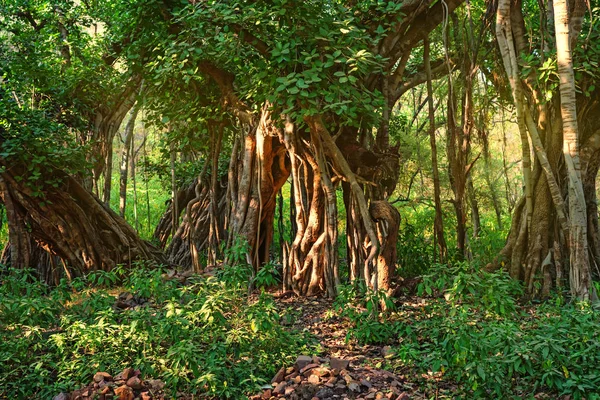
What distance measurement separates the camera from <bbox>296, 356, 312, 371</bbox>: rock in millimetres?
4215

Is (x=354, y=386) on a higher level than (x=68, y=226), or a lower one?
lower

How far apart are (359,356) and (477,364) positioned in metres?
1.21

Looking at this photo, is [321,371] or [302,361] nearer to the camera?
[321,371]

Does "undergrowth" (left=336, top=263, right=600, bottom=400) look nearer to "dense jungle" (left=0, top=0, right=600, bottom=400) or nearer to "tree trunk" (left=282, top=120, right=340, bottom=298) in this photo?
"dense jungle" (left=0, top=0, right=600, bottom=400)

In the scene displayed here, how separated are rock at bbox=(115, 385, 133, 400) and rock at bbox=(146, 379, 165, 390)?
168 mm

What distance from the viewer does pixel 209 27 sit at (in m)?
5.70

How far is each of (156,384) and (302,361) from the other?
37.0 inches

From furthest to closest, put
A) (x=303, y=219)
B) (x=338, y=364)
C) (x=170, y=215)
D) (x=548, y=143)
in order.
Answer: (x=170, y=215), (x=303, y=219), (x=548, y=143), (x=338, y=364)

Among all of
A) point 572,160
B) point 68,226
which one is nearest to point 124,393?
point 572,160

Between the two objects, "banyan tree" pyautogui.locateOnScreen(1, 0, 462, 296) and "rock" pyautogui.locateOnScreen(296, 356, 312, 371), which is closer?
"rock" pyautogui.locateOnScreen(296, 356, 312, 371)

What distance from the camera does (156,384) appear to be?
400 cm

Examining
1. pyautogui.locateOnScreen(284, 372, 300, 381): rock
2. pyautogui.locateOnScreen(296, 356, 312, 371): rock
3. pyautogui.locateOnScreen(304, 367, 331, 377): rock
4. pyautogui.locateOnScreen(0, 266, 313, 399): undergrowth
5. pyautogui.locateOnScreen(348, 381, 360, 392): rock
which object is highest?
pyautogui.locateOnScreen(0, 266, 313, 399): undergrowth

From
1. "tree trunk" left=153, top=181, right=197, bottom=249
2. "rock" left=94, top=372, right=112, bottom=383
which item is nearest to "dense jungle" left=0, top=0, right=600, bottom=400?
"rock" left=94, top=372, right=112, bottom=383

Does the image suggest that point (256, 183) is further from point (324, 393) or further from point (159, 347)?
point (324, 393)
